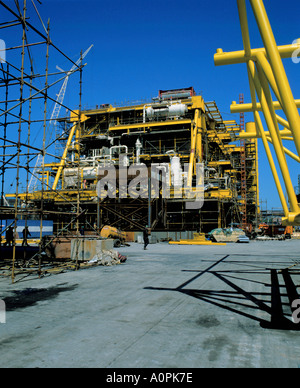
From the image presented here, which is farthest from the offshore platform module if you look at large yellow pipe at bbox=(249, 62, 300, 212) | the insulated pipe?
large yellow pipe at bbox=(249, 62, 300, 212)

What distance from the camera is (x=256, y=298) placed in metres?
8.25

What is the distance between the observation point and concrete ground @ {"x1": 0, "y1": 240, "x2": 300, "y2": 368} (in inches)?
178

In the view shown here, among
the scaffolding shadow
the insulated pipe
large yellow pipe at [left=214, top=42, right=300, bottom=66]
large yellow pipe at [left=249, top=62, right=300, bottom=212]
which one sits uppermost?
the insulated pipe

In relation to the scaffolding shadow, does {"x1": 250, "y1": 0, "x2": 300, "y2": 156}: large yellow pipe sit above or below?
above

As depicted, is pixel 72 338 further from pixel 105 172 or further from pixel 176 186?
pixel 176 186

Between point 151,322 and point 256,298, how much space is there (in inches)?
134

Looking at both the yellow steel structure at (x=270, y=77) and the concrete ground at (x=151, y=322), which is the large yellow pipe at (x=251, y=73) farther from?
the concrete ground at (x=151, y=322)

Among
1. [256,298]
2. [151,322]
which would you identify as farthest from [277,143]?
[256,298]

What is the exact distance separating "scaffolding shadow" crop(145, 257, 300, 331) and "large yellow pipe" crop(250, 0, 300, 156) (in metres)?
4.17

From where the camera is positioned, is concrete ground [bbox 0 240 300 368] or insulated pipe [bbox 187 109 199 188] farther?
insulated pipe [bbox 187 109 199 188]

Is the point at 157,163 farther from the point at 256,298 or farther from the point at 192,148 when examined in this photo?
the point at 256,298

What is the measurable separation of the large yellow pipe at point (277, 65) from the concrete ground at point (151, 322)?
3.24 meters

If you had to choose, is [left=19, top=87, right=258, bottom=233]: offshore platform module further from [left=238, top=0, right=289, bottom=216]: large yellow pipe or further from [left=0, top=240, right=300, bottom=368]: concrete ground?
[left=238, top=0, right=289, bottom=216]: large yellow pipe
